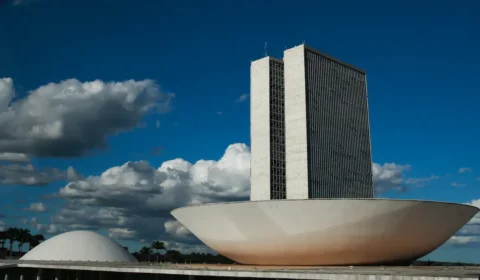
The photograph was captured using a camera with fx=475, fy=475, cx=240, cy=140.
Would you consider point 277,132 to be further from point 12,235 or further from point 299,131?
point 12,235

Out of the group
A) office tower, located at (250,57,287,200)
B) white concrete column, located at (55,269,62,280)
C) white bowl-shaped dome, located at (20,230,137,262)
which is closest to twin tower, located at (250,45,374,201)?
office tower, located at (250,57,287,200)

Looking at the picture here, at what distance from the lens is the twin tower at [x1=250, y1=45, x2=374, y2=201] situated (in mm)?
89562

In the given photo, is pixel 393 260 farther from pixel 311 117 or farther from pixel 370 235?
pixel 311 117

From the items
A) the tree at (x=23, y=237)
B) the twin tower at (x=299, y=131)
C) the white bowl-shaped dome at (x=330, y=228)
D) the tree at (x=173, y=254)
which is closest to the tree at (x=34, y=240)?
the tree at (x=23, y=237)

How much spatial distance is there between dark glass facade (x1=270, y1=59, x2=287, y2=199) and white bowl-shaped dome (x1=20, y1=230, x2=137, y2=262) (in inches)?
1155

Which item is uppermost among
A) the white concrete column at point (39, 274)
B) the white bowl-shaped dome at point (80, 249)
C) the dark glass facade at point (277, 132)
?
the dark glass facade at point (277, 132)

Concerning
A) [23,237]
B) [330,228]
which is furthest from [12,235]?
[330,228]

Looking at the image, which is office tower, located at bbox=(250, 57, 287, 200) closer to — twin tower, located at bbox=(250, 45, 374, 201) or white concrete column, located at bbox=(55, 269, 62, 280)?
twin tower, located at bbox=(250, 45, 374, 201)

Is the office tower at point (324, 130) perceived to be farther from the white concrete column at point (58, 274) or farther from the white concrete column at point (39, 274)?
the white concrete column at point (39, 274)

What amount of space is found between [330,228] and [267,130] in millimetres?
49032

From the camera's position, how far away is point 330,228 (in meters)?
42.6

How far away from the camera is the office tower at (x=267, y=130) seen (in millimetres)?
89250

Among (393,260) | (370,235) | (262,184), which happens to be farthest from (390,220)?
(262,184)

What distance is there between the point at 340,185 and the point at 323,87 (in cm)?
2015
